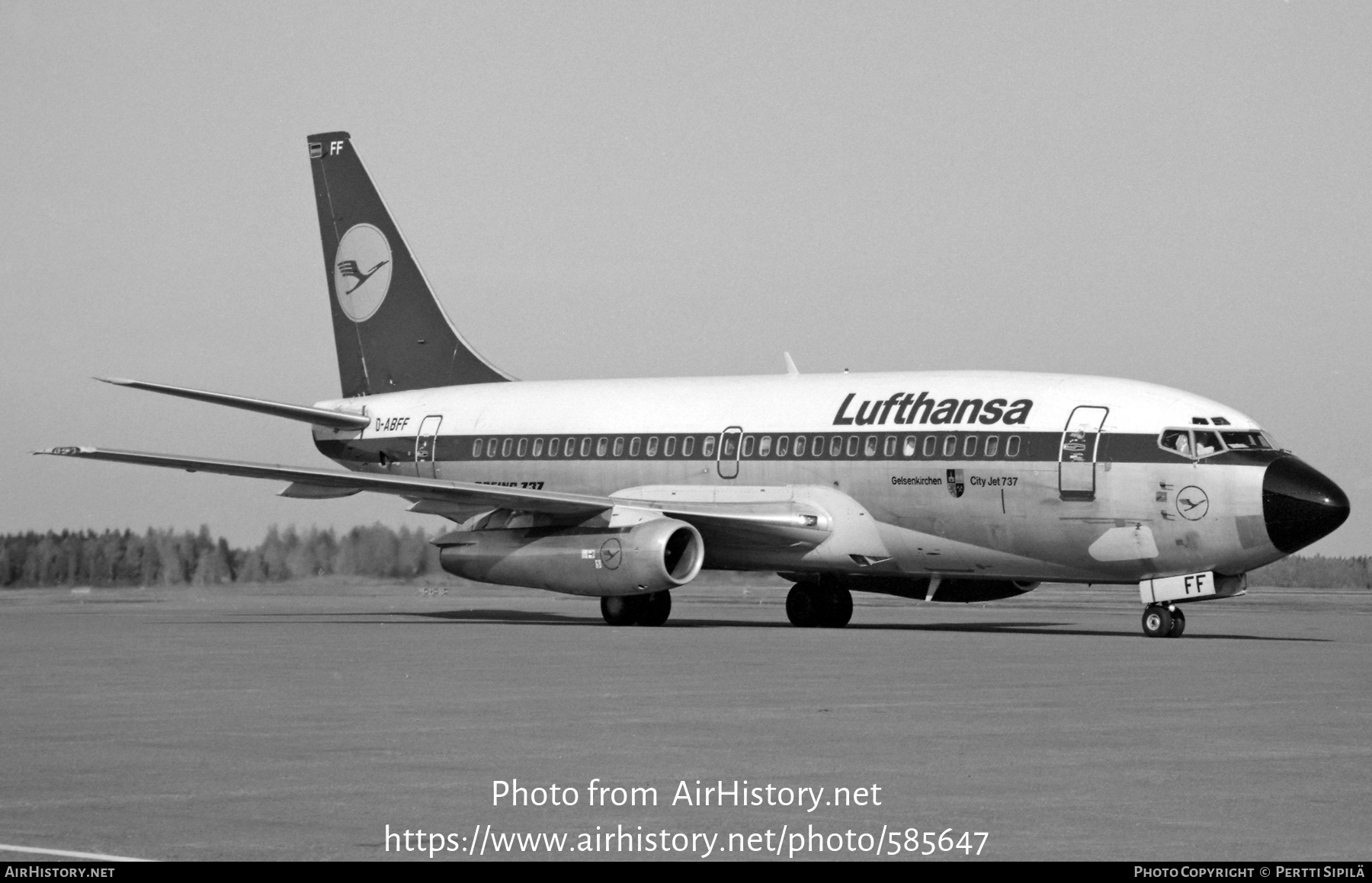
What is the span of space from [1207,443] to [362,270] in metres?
20.4

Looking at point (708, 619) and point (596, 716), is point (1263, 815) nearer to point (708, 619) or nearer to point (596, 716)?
point (596, 716)

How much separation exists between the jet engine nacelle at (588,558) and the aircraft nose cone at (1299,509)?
8.53 metres

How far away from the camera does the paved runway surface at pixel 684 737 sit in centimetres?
930

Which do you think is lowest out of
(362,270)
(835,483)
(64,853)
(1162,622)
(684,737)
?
(1162,622)

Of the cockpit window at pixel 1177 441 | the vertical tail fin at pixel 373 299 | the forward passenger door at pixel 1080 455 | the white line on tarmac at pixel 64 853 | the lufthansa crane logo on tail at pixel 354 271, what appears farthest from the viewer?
the lufthansa crane logo on tail at pixel 354 271

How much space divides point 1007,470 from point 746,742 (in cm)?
1621

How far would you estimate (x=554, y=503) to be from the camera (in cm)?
3039

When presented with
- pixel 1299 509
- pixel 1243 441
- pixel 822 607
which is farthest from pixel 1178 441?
pixel 822 607

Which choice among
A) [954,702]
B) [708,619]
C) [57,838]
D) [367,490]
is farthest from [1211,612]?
[57,838]

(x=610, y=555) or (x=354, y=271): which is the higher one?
(x=354, y=271)

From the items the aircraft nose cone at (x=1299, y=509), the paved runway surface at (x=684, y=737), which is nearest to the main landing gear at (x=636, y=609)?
the paved runway surface at (x=684, y=737)

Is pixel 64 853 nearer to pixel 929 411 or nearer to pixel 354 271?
pixel 929 411

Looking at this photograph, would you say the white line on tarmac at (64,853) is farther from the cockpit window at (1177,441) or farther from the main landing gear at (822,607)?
the main landing gear at (822,607)

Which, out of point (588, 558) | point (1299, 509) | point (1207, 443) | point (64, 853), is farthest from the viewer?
point (588, 558)
